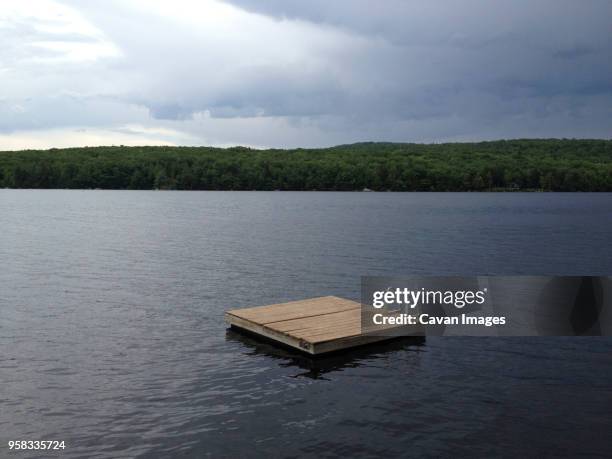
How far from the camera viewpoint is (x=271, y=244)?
182ft

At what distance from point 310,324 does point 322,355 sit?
6.96 ft

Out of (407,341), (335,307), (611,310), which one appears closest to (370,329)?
(407,341)

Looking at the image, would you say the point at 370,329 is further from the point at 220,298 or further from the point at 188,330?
the point at 220,298

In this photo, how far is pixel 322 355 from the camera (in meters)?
19.8

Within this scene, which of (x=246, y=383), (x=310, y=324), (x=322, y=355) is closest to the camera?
(x=246, y=383)

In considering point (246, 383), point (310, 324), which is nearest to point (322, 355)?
point (310, 324)

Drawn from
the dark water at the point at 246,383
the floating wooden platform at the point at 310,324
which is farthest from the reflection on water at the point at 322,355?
the floating wooden platform at the point at 310,324

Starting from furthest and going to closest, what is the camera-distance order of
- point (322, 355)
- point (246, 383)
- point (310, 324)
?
point (310, 324) < point (322, 355) < point (246, 383)

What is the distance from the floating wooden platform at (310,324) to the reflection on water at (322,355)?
0.29 m

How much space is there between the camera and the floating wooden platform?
65.0 ft

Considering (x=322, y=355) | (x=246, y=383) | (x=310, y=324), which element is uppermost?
(x=310, y=324)

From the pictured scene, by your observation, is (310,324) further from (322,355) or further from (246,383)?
(246,383)

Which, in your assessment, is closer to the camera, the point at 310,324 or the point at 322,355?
the point at 322,355

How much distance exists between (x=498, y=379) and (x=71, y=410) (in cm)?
1263
